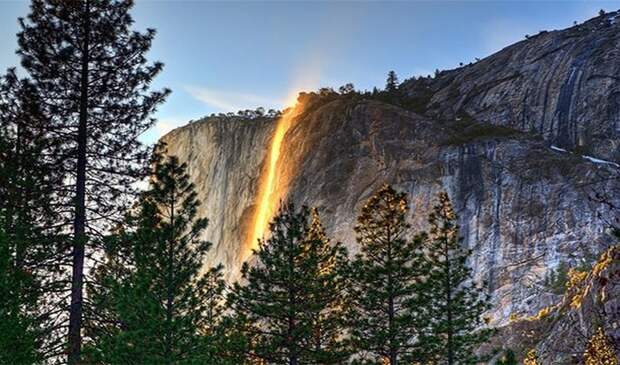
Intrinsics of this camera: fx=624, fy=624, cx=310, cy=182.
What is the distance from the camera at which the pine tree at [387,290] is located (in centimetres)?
2533

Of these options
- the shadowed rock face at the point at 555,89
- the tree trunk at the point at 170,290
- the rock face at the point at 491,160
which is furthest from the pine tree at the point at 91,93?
the shadowed rock face at the point at 555,89

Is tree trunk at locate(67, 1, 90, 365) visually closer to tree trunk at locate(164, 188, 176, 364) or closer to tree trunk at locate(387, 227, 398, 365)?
tree trunk at locate(164, 188, 176, 364)

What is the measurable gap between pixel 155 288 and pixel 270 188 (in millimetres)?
63196

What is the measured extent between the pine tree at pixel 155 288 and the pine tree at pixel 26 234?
1.01 m

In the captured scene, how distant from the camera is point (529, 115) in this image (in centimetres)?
6806

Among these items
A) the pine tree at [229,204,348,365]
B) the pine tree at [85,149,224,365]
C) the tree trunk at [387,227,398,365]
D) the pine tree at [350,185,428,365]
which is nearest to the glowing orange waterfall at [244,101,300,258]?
the pine tree at [350,185,428,365]

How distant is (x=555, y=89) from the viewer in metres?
67.7

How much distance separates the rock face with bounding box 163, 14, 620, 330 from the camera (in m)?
51.1

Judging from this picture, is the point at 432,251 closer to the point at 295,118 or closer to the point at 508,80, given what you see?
the point at 508,80

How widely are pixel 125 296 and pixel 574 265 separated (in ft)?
135

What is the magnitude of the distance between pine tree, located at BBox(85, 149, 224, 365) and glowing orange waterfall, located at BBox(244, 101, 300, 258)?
5251 centimetres

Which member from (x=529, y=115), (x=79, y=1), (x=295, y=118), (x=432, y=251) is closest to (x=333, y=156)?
(x=295, y=118)

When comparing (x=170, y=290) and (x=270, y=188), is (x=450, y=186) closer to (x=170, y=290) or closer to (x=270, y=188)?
(x=270, y=188)

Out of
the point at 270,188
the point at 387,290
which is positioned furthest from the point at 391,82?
the point at 387,290
